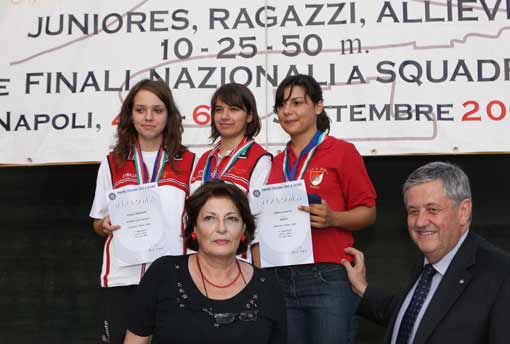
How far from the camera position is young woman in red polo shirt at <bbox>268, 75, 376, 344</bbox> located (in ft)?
7.79

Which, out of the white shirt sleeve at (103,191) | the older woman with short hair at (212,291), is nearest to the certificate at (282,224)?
the older woman with short hair at (212,291)

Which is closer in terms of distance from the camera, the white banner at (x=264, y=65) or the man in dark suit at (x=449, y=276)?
the man in dark suit at (x=449, y=276)

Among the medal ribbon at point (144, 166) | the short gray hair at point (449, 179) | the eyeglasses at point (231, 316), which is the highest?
the medal ribbon at point (144, 166)

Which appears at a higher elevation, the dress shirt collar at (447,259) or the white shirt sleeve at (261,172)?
the white shirt sleeve at (261,172)

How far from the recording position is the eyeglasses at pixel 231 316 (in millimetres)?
1957

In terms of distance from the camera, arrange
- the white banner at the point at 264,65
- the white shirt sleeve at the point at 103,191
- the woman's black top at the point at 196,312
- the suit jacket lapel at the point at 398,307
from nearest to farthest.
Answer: the woman's black top at the point at 196,312
the suit jacket lapel at the point at 398,307
the white shirt sleeve at the point at 103,191
the white banner at the point at 264,65

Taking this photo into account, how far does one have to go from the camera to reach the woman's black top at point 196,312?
1945 millimetres

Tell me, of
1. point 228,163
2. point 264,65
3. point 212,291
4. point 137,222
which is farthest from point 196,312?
point 264,65

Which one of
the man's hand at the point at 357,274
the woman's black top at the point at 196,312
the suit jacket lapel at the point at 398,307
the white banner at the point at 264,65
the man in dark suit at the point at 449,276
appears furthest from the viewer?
the white banner at the point at 264,65

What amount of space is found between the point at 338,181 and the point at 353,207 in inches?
4.5

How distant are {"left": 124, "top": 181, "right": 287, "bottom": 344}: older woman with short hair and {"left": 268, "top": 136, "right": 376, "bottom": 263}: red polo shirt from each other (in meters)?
0.42

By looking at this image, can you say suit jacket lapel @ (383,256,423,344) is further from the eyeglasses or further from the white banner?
the white banner

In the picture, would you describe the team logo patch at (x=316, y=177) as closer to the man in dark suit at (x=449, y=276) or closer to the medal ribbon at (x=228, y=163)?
the medal ribbon at (x=228, y=163)

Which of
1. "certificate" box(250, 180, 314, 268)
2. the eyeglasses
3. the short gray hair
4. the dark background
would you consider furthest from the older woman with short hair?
the dark background
